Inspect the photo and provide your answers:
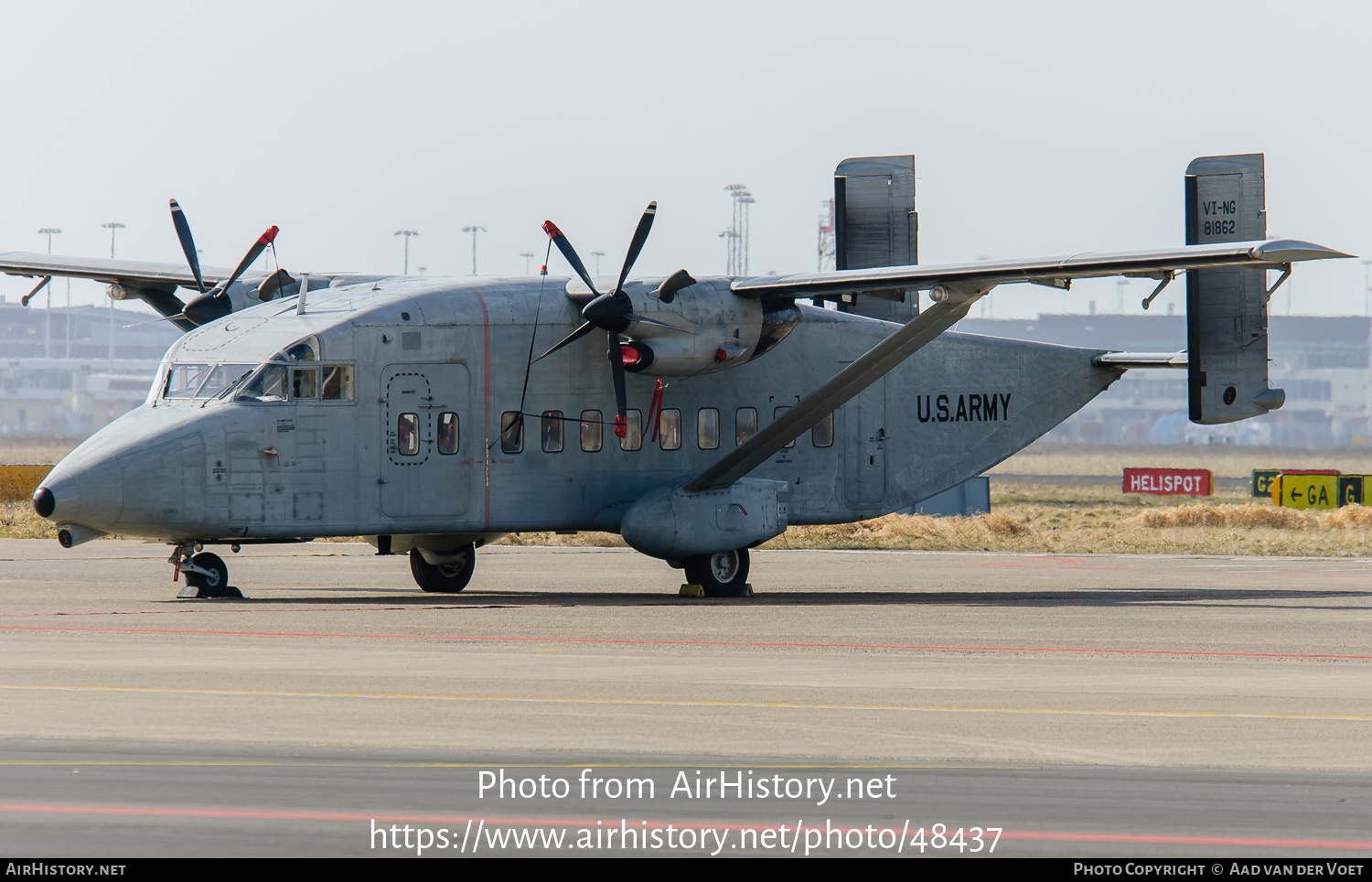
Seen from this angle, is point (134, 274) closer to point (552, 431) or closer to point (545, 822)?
point (552, 431)

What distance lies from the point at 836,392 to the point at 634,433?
3.17 meters

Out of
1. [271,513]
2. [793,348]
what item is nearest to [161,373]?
[271,513]

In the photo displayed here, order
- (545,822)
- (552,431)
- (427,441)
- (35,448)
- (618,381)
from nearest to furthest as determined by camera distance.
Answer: (545,822)
(427,441)
(618,381)
(552,431)
(35,448)

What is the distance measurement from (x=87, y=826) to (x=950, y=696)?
6.90 meters

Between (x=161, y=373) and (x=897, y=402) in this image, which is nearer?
(x=161, y=373)

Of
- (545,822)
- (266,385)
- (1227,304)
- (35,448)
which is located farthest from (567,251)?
(35,448)

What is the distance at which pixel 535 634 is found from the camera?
664 inches

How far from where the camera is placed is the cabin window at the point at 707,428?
24.1 metres

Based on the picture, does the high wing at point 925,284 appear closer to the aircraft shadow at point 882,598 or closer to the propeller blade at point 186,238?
the aircraft shadow at point 882,598

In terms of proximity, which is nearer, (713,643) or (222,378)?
(713,643)

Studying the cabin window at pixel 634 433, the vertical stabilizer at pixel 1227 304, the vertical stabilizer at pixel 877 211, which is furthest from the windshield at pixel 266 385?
the vertical stabilizer at pixel 1227 304

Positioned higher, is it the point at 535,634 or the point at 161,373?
the point at 161,373

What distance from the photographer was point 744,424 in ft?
80.1
